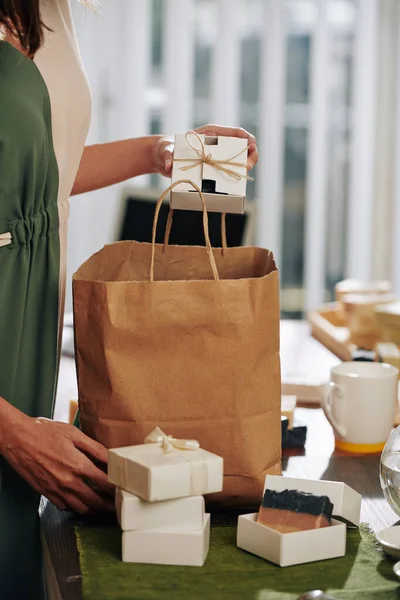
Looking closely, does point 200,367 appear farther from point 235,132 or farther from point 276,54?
point 276,54

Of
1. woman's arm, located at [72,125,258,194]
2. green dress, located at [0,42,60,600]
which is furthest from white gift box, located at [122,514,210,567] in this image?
woman's arm, located at [72,125,258,194]

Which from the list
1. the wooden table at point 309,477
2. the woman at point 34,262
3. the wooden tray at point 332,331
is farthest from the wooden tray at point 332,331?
the woman at point 34,262

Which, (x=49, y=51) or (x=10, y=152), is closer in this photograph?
(x=10, y=152)

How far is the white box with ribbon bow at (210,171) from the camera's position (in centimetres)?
92

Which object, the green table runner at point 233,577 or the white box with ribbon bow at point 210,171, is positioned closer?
the green table runner at point 233,577

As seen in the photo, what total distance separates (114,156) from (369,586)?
2.42 feet

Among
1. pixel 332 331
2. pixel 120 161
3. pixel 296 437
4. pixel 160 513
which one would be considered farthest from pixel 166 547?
pixel 332 331

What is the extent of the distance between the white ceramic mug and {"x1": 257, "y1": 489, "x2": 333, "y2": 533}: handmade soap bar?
1.25 ft

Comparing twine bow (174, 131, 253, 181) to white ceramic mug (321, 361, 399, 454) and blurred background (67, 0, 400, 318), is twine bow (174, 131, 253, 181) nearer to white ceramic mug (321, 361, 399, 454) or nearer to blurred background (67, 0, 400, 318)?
white ceramic mug (321, 361, 399, 454)

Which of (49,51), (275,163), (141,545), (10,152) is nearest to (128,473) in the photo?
(141,545)

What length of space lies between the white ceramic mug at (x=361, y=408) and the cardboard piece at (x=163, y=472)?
436mm

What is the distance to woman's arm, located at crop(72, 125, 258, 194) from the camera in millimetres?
1159

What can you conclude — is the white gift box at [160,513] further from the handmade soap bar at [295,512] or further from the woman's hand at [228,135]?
the woman's hand at [228,135]

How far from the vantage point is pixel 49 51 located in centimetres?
103
